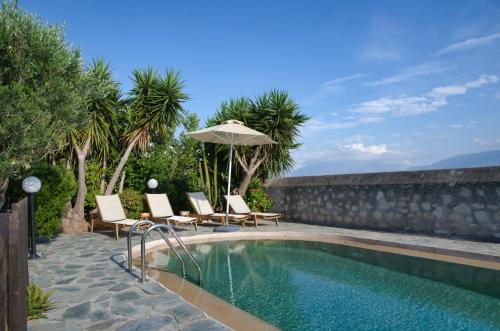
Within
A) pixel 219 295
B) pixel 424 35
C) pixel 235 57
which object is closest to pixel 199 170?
pixel 235 57

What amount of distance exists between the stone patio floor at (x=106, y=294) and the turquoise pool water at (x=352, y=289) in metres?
0.89

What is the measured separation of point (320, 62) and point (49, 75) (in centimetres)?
1155

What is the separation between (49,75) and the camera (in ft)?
18.3

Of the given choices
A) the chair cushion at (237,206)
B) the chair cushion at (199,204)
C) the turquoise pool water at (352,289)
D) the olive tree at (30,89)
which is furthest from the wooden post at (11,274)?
the chair cushion at (237,206)

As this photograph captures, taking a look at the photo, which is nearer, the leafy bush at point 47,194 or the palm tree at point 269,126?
the leafy bush at point 47,194

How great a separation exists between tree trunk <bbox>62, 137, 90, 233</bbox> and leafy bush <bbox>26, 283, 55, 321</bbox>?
634 centimetres

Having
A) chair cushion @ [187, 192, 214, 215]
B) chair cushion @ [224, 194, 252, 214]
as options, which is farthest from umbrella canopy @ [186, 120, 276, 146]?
chair cushion @ [224, 194, 252, 214]

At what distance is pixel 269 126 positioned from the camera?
42.6ft

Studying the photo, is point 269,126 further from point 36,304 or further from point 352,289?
point 36,304

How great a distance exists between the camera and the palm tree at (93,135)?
982cm

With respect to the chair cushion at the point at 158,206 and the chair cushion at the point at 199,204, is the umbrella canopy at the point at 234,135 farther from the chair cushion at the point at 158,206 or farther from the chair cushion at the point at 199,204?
the chair cushion at the point at 158,206

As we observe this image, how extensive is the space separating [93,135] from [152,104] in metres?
2.22

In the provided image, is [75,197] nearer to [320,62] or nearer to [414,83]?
[320,62]

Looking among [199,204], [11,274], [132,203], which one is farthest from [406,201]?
[11,274]
